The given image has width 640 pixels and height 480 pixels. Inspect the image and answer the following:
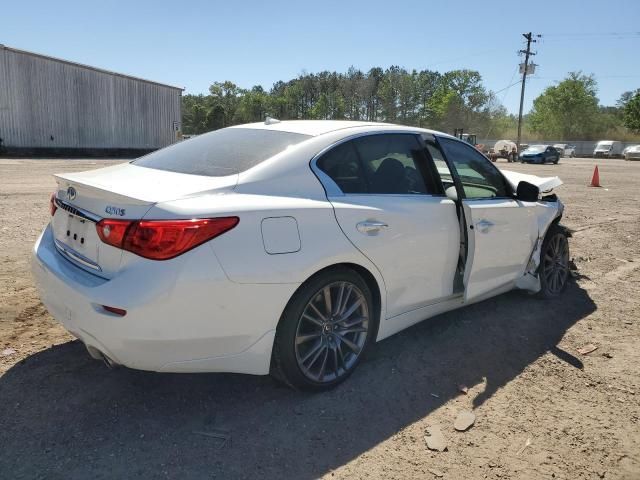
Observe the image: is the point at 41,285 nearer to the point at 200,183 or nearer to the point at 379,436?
the point at 200,183

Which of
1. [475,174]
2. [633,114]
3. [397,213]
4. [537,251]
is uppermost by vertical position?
[633,114]

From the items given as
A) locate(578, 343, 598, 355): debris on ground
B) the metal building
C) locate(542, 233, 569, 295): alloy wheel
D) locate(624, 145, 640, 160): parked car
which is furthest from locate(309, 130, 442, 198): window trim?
locate(624, 145, 640, 160): parked car

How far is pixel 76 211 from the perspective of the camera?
112 inches

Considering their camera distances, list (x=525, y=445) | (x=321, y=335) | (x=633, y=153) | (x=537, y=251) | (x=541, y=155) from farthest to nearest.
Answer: (x=633, y=153)
(x=541, y=155)
(x=537, y=251)
(x=321, y=335)
(x=525, y=445)

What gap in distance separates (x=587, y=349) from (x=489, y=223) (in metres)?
1.25

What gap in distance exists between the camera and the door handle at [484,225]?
148 inches

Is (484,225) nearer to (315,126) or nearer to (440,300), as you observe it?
(440,300)

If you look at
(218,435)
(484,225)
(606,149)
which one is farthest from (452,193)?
(606,149)

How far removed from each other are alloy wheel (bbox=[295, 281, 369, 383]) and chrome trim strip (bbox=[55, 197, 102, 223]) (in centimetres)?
123

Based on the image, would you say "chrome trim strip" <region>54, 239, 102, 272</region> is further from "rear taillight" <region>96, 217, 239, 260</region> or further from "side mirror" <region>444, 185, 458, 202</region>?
"side mirror" <region>444, 185, 458, 202</region>

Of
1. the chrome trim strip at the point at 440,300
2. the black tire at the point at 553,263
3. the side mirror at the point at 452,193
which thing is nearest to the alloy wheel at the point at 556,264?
the black tire at the point at 553,263

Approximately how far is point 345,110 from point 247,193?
370 feet

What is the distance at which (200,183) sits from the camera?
2762 mm

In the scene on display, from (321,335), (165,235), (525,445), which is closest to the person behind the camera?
(165,235)
